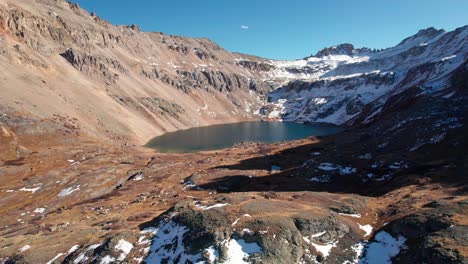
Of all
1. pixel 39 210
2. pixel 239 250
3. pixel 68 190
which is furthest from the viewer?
pixel 68 190

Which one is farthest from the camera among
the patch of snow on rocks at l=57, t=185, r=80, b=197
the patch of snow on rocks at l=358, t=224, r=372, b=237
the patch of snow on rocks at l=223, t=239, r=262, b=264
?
the patch of snow on rocks at l=57, t=185, r=80, b=197

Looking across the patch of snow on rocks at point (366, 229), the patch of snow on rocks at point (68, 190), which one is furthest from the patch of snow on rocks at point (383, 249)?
the patch of snow on rocks at point (68, 190)

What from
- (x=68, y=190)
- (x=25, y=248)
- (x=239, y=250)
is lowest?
(x=68, y=190)

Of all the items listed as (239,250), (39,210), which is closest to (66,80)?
(39,210)

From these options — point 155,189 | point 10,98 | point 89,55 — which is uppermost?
point 89,55

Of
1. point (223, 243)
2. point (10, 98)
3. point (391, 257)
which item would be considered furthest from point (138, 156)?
point (391, 257)

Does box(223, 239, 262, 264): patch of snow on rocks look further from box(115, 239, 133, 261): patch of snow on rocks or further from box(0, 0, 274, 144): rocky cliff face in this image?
box(0, 0, 274, 144): rocky cliff face

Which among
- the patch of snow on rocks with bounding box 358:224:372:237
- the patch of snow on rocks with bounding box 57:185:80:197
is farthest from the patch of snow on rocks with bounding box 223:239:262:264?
the patch of snow on rocks with bounding box 57:185:80:197

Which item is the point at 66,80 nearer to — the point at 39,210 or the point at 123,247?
the point at 39,210

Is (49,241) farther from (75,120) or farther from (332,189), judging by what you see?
(75,120)

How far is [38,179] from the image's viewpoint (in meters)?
68.6

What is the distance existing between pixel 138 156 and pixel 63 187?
31.4 meters

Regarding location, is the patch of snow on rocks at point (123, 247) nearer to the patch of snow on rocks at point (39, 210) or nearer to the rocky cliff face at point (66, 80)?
the patch of snow on rocks at point (39, 210)

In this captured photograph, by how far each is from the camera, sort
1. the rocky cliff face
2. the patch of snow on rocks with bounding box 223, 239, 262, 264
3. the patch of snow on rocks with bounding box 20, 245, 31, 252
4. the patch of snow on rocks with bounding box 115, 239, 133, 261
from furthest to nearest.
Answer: the rocky cliff face → the patch of snow on rocks with bounding box 20, 245, 31, 252 → the patch of snow on rocks with bounding box 115, 239, 133, 261 → the patch of snow on rocks with bounding box 223, 239, 262, 264
